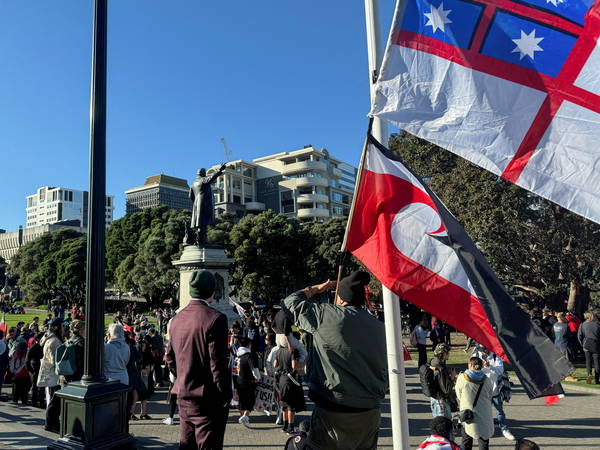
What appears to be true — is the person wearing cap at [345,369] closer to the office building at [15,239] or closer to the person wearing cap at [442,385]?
the person wearing cap at [442,385]

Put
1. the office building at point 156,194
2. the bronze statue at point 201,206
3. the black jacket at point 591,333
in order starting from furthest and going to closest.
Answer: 1. the office building at point 156,194
2. the bronze statue at point 201,206
3. the black jacket at point 591,333

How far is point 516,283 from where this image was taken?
814 inches

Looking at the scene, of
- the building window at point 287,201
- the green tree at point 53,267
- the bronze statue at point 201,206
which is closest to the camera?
the bronze statue at point 201,206

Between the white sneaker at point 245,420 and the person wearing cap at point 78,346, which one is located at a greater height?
the person wearing cap at point 78,346

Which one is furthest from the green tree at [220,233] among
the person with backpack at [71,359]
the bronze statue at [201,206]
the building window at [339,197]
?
the building window at [339,197]

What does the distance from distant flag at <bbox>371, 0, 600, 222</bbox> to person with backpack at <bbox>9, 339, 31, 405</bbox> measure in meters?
10.6

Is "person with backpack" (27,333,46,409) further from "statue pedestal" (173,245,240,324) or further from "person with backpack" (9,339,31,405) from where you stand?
"statue pedestal" (173,245,240,324)

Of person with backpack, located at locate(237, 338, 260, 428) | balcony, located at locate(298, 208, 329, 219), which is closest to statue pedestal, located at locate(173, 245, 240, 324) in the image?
person with backpack, located at locate(237, 338, 260, 428)

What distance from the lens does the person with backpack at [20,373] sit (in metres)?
10.9

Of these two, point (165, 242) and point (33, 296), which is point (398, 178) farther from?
point (33, 296)

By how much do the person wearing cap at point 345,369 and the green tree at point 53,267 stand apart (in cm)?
5824

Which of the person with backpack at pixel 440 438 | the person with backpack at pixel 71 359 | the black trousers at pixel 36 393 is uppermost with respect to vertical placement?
the person with backpack at pixel 71 359

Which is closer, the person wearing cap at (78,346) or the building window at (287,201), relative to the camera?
the person wearing cap at (78,346)

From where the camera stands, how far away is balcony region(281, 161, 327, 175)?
293 feet
